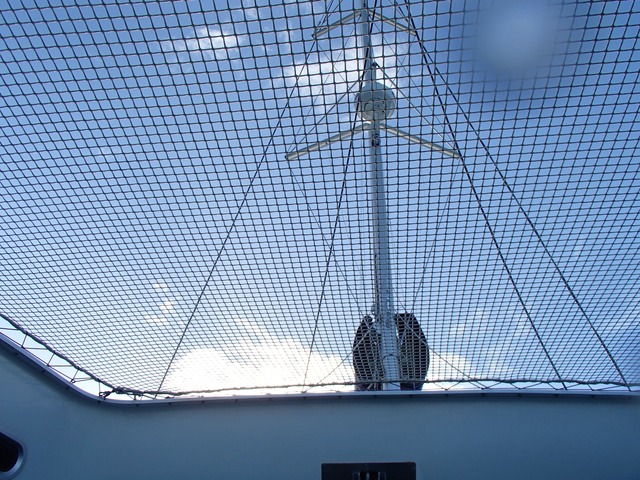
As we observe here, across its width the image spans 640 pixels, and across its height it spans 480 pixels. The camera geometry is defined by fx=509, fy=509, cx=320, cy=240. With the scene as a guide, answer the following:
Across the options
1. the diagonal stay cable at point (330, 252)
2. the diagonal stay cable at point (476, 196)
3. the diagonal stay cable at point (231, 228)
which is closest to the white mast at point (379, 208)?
the diagonal stay cable at point (330, 252)

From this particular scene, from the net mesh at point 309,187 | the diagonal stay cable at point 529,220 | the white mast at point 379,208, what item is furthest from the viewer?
the white mast at point 379,208

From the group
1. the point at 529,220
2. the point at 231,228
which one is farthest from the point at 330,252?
the point at 529,220

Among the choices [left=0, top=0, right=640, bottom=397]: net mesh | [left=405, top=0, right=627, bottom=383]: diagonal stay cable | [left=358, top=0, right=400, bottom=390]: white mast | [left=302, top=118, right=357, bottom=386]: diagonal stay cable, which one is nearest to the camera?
[left=0, top=0, right=640, bottom=397]: net mesh

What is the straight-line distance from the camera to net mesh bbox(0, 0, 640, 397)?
2.80 metres

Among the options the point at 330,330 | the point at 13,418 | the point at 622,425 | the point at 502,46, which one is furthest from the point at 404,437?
the point at 13,418

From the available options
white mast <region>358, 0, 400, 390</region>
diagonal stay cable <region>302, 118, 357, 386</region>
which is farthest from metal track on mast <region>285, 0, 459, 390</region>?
diagonal stay cable <region>302, 118, 357, 386</region>

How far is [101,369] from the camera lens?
4598 millimetres

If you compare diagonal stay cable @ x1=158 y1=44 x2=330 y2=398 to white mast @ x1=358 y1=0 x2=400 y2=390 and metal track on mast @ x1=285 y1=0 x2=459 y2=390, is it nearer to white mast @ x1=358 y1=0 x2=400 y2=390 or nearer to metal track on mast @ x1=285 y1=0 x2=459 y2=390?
metal track on mast @ x1=285 y1=0 x2=459 y2=390

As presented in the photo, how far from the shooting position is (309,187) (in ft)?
11.8

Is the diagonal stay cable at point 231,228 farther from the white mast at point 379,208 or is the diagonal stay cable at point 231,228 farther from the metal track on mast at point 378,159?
the white mast at point 379,208

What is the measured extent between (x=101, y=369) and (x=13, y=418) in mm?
809

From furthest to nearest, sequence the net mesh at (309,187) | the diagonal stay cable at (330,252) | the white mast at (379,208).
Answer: the diagonal stay cable at (330,252) < the white mast at (379,208) < the net mesh at (309,187)

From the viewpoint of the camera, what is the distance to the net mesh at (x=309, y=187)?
110 inches

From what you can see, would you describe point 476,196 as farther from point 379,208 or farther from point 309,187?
point 309,187
